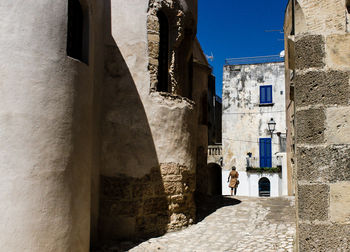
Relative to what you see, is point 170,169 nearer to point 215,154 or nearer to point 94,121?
point 94,121

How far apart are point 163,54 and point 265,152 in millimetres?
17959

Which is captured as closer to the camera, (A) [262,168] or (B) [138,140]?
(B) [138,140]

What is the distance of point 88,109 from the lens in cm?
663

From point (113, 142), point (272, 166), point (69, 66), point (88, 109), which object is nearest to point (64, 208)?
point (88, 109)

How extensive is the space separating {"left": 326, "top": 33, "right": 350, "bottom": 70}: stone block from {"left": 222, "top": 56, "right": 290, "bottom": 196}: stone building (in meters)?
22.7

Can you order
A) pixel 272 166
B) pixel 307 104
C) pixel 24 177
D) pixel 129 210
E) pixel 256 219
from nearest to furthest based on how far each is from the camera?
1. pixel 307 104
2. pixel 24 177
3. pixel 129 210
4. pixel 256 219
5. pixel 272 166

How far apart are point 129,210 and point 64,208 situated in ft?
8.67

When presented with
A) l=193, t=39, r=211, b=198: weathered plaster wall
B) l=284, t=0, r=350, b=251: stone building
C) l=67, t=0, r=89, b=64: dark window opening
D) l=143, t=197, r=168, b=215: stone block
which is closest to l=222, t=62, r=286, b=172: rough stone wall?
l=193, t=39, r=211, b=198: weathered plaster wall

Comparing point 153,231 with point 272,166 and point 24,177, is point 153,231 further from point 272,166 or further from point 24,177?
point 272,166

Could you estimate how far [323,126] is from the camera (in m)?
3.15

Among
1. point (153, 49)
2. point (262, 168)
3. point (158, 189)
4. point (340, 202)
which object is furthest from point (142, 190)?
point (262, 168)

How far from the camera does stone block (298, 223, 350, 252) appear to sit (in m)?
3.06

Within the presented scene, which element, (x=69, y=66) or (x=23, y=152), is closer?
(x=23, y=152)

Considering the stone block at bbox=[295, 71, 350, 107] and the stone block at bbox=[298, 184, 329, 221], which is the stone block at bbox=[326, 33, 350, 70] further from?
the stone block at bbox=[298, 184, 329, 221]
